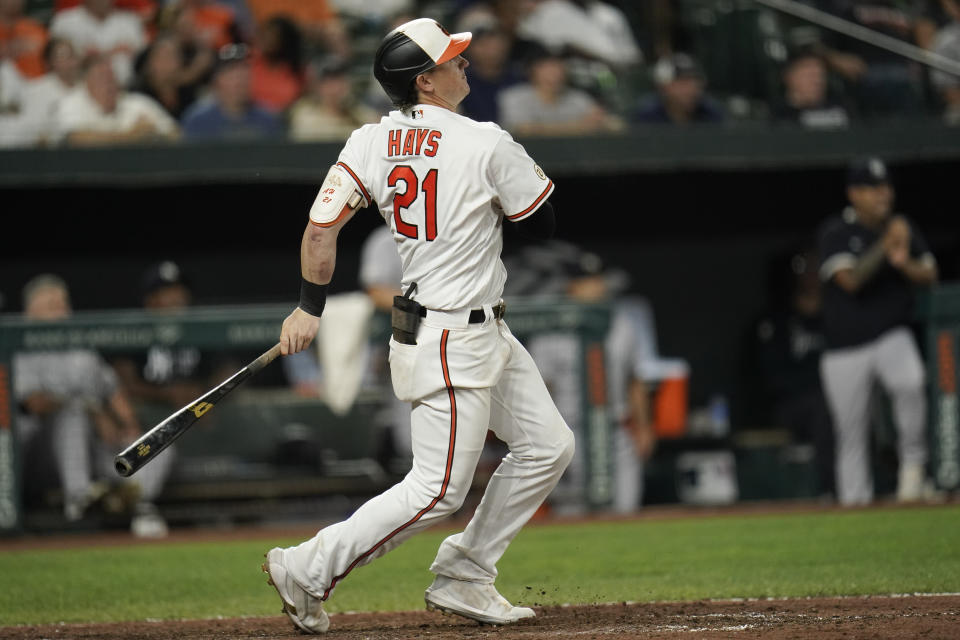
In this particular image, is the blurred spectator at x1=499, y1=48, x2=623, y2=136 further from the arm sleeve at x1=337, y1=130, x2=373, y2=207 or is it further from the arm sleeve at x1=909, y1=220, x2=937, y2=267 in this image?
the arm sleeve at x1=337, y1=130, x2=373, y2=207

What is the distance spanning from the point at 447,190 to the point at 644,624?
1.31 m

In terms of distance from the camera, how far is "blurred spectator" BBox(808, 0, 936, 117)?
30.1ft

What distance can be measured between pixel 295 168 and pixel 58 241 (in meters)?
1.96

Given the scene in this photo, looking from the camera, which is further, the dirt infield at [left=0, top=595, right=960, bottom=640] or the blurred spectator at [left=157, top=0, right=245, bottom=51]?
the blurred spectator at [left=157, top=0, right=245, bottom=51]

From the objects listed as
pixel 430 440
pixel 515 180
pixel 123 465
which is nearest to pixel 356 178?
pixel 515 180

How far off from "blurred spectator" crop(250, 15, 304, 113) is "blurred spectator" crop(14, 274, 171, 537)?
98.3 inches

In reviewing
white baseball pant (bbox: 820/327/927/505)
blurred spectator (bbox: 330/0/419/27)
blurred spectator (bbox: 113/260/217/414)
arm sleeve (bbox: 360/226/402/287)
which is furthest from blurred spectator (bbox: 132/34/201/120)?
white baseball pant (bbox: 820/327/927/505)

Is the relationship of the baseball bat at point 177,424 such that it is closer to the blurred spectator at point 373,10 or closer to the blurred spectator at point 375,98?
the blurred spectator at point 375,98

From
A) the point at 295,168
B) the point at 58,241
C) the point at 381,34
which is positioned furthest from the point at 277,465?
the point at 381,34

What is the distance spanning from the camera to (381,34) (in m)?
9.32

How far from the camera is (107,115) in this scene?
8.38 meters

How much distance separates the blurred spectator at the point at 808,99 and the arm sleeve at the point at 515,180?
5738 millimetres

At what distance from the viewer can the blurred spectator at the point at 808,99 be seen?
887 centimetres

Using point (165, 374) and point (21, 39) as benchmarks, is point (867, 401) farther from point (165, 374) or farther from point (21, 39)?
point (21, 39)
